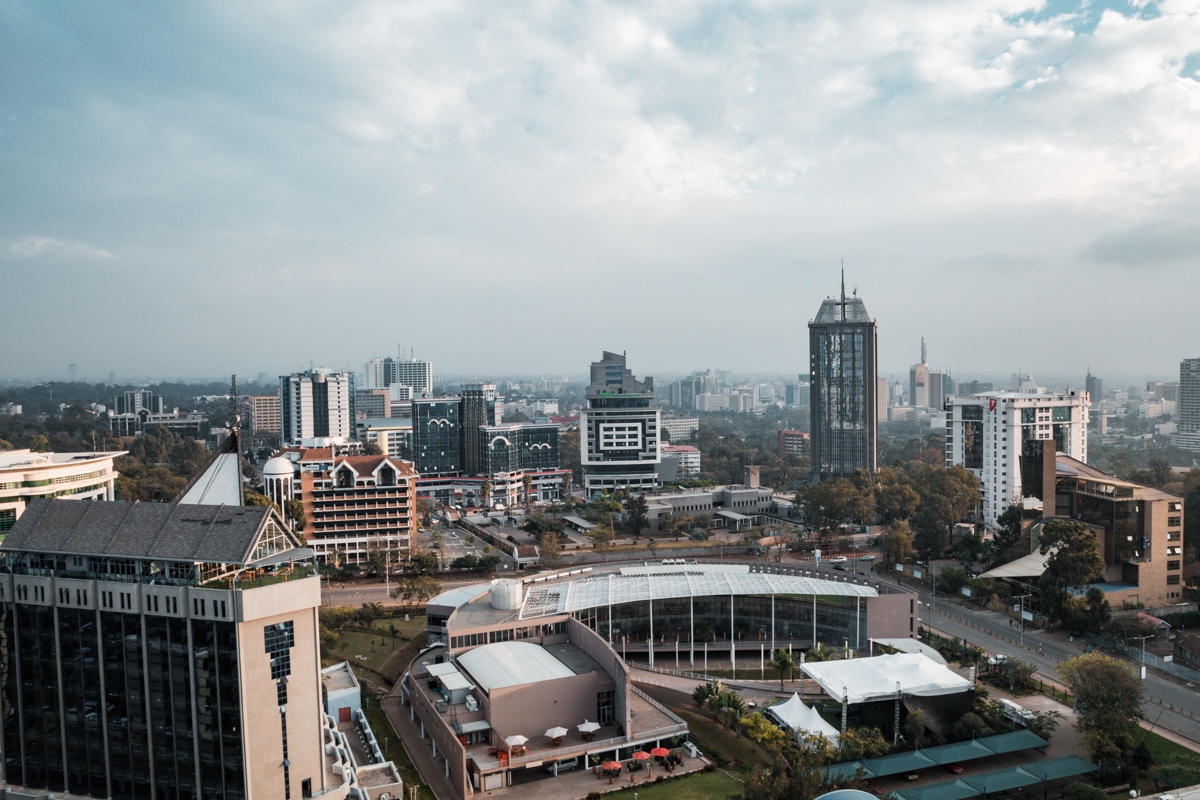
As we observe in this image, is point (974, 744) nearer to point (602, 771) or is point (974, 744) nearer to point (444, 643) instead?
point (602, 771)

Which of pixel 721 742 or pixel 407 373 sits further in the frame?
pixel 407 373

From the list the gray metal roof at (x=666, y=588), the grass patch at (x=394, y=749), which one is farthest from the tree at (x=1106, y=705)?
the grass patch at (x=394, y=749)

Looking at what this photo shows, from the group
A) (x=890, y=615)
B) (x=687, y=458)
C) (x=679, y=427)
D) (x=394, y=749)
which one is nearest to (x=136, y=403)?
(x=687, y=458)

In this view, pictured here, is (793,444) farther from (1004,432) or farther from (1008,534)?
(1008,534)

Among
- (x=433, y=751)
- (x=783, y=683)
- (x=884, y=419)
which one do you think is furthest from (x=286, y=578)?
(x=884, y=419)

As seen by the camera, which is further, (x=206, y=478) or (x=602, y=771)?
(x=602, y=771)

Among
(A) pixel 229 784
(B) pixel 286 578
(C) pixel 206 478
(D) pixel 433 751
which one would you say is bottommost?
(D) pixel 433 751
